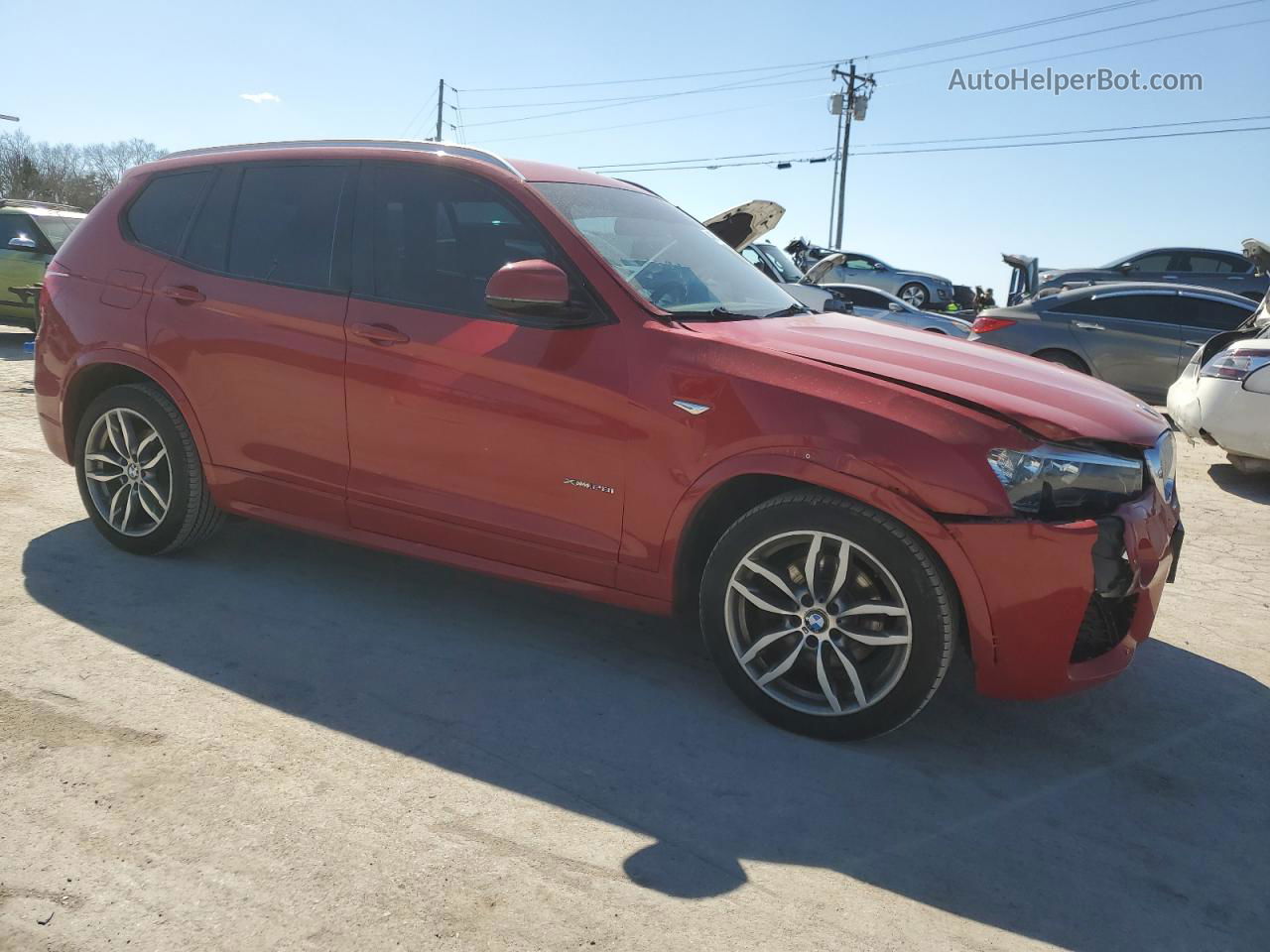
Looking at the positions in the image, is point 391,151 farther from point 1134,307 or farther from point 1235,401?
point 1134,307

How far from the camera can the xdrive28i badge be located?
351 centimetres

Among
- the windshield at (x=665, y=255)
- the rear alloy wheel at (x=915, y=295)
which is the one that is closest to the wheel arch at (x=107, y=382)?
the windshield at (x=665, y=255)

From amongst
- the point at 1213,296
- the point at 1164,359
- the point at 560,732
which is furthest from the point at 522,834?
the point at 1213,296

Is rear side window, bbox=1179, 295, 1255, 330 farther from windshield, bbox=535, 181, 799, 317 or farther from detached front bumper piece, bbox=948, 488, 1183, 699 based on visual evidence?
detached front bumper piece, bbox=948, 488, 1183, 699

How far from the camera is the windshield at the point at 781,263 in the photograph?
491 inches

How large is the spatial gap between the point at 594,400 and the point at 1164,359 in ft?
30.1

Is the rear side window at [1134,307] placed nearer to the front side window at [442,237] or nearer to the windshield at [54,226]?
the front side window at [442,237]

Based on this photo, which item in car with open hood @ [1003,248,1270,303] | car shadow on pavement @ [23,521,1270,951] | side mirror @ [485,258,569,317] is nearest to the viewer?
car shadow on pavement @ [23,521,1270,951]

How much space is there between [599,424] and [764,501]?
60 cm

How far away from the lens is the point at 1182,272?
18469 mm

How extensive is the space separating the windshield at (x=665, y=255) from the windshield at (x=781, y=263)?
314 inches

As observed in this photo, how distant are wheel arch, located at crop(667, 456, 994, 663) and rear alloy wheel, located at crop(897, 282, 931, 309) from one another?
2466 centimetres

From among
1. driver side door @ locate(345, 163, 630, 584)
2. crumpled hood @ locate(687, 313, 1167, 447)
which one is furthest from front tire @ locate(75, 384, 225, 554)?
crumpled hood @ locate(687, 313, 1167, 447)

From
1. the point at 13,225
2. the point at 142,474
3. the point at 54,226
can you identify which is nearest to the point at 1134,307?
the point at 142,474
